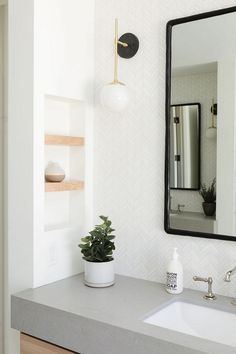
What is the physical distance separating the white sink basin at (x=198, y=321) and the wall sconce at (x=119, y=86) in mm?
912

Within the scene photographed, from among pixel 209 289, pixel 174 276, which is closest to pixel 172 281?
pixel 174 276

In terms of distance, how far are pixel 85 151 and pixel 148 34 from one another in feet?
2.14

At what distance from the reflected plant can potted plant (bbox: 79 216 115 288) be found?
46cm

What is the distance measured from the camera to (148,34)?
6.35ft

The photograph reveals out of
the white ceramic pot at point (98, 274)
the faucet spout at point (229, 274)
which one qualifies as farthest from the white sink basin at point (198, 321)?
the white ceramic pot at point (98, 274)

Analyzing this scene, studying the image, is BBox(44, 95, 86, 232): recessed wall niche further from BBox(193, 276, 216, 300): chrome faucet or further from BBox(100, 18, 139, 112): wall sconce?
BBox(193, 276, 216, 300): chrome faucet

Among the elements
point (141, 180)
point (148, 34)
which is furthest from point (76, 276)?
point (148, 34)

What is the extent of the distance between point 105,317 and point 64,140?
2.80 feet

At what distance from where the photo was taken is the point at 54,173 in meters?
1.91

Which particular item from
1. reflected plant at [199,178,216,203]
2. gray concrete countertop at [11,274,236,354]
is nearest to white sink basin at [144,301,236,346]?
gray concrete countertop at [11,274,236,354]

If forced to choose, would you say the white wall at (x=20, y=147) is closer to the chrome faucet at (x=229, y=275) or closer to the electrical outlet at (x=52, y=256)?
the electrical outlet at (x=52, y=256)

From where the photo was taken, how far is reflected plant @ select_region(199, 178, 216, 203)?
1.73m

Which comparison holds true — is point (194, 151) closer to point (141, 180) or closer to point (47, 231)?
point (141, 180)

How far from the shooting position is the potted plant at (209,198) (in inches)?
68.2
